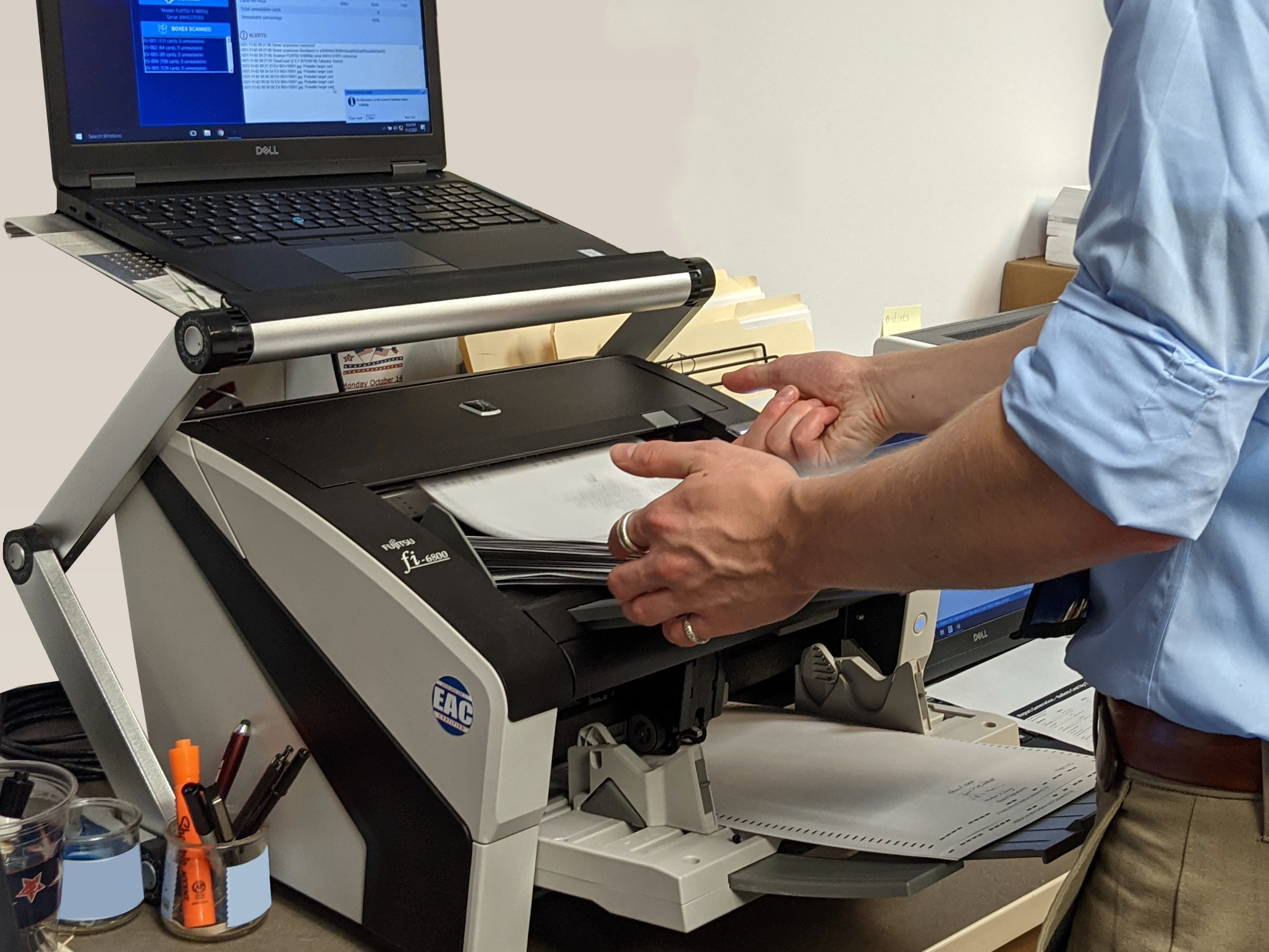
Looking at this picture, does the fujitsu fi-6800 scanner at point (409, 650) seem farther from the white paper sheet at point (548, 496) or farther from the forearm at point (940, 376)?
the forearm at point (940, 376)

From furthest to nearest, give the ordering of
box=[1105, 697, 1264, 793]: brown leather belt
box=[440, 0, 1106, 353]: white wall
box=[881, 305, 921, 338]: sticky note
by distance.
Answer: box=[881, 305, 921, 338]: sticky note
box=[440, 0, 1106, 353]: white wall
box=[1105, 697, 1264, 793]: brown leather belt

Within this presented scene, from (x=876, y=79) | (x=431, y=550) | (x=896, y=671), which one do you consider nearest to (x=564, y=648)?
(x=431, y=550)

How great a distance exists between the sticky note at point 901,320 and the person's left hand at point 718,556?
38.2 inches

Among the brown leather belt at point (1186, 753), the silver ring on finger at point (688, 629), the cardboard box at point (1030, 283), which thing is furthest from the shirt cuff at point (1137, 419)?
the cardboard box at point (1030, 283)

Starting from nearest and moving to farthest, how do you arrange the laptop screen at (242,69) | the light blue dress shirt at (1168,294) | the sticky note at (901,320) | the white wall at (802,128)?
1. the light blue dress shirt at (1168,294)
2. the laptop screen at (242,69)
3. the white wall at (802,128)
4. the sticky note at (901,320)

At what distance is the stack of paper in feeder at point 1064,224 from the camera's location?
7.02 ft

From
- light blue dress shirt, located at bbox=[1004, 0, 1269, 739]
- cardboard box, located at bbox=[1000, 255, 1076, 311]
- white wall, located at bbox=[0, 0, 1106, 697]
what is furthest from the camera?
cardboard box, located at bbox=[1000, 255, 1076, 311]

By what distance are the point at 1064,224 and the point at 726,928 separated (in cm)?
162

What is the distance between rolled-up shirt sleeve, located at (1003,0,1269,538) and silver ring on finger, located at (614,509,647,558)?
27 centimetres

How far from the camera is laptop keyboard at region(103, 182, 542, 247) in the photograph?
93cm

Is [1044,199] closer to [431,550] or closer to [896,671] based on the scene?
[896,671]

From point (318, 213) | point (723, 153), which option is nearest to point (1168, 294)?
point (318, 213)

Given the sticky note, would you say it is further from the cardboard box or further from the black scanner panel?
the black scanner panel

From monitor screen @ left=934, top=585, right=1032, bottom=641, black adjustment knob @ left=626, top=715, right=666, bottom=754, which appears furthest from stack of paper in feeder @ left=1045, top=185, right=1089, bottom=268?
black adjustment knob @ left=626, top=715, right=666, bottom=754
